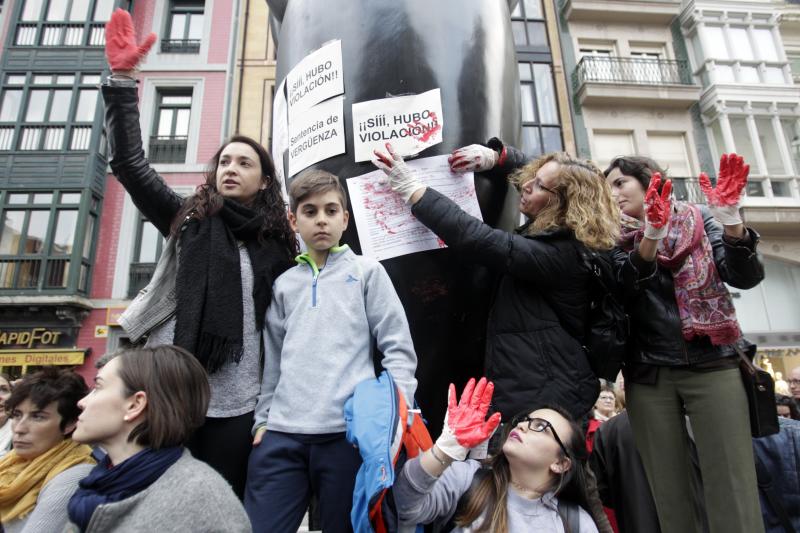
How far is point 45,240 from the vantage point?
476 inches

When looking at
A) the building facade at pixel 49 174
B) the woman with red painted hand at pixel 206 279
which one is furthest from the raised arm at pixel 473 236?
the building facade at pixel 49 174

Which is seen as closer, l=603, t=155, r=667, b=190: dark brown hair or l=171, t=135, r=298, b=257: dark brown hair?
l=171, t=135, r=298, b=257: dark brown hair

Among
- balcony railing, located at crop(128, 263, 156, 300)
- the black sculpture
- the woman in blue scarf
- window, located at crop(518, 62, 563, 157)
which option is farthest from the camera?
window, located at crop(518, 62, 563, 157)

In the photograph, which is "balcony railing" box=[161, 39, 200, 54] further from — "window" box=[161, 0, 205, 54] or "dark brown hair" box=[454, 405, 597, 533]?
"dark brown hair" box=[454, 405, 597, 533]

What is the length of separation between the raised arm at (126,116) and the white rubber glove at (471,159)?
973 millimetres

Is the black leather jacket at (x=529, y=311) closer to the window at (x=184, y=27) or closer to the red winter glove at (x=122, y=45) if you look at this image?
the red winter glove at (x=122, y=45)

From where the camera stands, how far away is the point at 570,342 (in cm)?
167

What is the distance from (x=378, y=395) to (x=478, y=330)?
57cm

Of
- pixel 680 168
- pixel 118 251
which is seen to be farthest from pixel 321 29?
pixel 680 168

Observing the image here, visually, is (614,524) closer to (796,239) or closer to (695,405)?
(695,405)

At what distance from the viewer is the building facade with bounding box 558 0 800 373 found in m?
12.7

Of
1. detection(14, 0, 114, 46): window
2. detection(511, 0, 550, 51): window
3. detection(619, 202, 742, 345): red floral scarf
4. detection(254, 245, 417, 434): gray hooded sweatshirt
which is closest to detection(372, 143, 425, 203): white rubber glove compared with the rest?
detection(254, 245, 417, 434): gray hooded sweatshirt

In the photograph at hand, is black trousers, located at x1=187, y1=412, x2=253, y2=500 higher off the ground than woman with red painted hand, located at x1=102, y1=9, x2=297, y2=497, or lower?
lower

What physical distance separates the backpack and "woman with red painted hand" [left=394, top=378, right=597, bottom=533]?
25 cm
